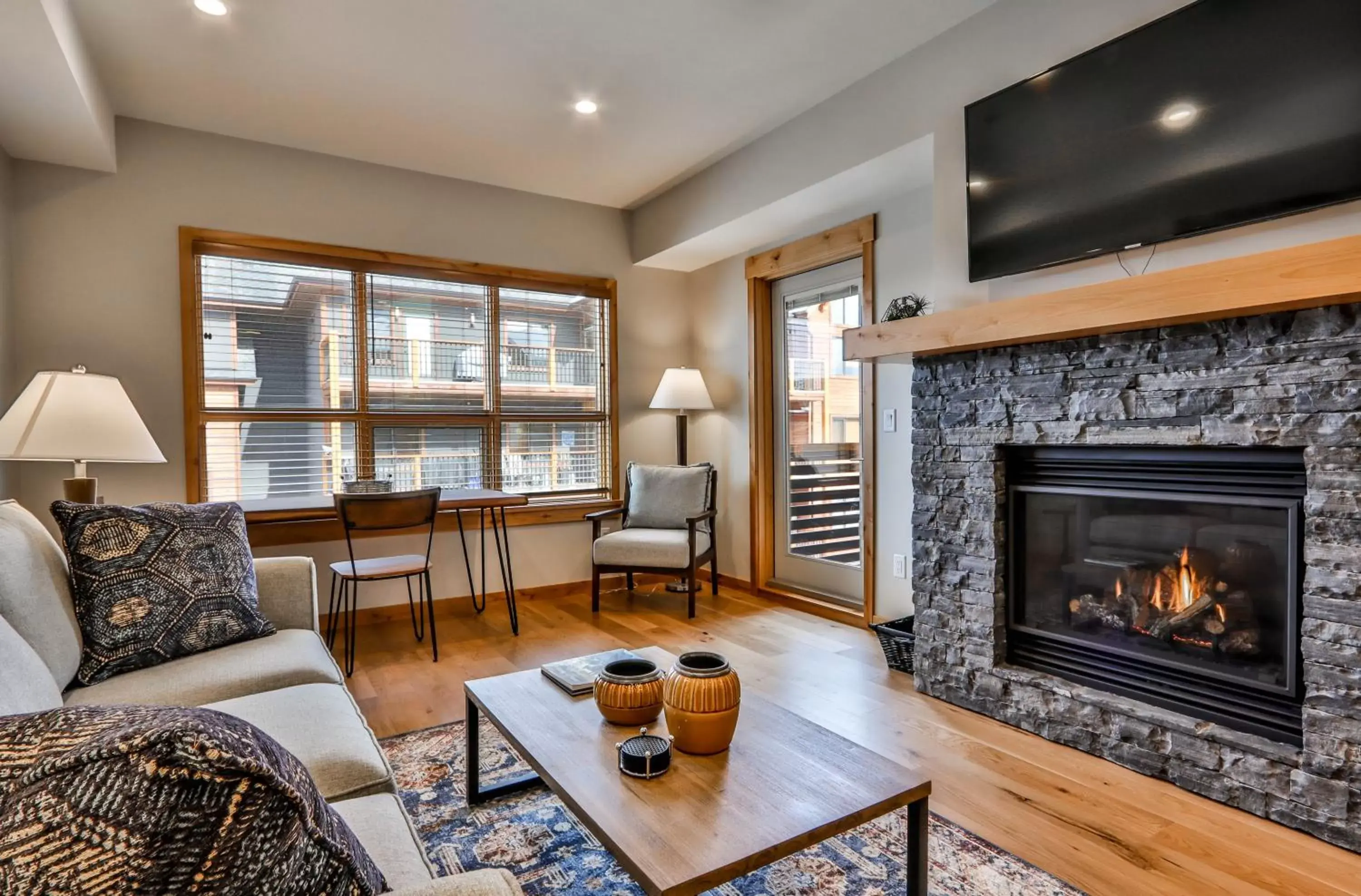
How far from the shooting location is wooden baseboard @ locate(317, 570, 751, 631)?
3967mm

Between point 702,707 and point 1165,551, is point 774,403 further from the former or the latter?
point 702,707

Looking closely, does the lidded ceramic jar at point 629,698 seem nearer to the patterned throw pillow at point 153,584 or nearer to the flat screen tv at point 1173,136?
the patterned throw pillow at point 153,584

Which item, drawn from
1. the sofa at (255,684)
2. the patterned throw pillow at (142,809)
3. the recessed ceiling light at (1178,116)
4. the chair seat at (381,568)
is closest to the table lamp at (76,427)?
the sofa at (255,684)

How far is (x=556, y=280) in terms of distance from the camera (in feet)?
15.0

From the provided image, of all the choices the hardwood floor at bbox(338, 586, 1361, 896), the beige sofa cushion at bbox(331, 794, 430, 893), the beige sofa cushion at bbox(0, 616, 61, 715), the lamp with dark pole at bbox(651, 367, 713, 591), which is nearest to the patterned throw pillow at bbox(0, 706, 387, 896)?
the beige sofa cushion at bbox(331, 794, 430, 893)

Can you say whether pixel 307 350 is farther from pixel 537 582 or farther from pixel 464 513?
pixel 537 582

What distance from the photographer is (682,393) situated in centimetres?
461

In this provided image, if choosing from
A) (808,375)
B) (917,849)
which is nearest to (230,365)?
(808,375)

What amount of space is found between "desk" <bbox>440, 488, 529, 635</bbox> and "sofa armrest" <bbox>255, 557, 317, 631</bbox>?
111 centimetres

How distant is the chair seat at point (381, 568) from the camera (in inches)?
126

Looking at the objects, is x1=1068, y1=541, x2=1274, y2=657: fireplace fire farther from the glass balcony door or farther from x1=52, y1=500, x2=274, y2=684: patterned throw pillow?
x1=52, y1=500, x2=274, y2=684: patterned throw pillow

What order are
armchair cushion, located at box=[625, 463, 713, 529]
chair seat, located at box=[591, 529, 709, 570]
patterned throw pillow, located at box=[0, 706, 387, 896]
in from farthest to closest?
1. armchair cushion, located at box=[625, 463, 713, 529]
2. chair seat, located at box=[591, 529, 709, 570]
3. patterned throw pillow, located at box=[0, 706, 387, 896]

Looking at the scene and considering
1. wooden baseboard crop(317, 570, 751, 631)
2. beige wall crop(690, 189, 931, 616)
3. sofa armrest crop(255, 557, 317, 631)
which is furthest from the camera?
wooden baseboard crop(317, 570, 751, 631)

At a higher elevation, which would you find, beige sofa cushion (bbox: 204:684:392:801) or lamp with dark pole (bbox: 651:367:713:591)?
lamp with dark pole (bbox: 651:367:713:591)
